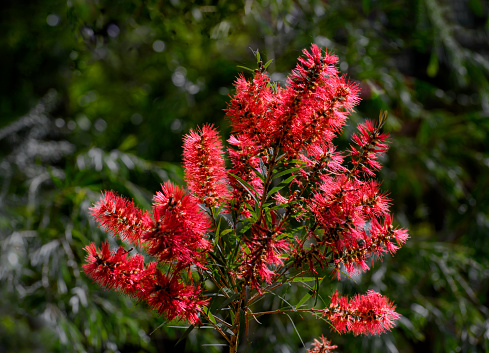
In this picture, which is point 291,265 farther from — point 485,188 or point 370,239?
point 485,188

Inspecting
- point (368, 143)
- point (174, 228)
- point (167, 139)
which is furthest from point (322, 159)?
point (167, 139)

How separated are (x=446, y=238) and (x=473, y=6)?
1.00 metres

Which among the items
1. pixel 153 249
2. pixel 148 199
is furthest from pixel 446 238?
pixel 153 249

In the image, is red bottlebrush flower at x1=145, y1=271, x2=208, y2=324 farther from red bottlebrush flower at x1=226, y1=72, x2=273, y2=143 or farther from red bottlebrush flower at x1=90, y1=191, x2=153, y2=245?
red bottlebrush flower at x1=226, y1=72, x2=273, y2=143

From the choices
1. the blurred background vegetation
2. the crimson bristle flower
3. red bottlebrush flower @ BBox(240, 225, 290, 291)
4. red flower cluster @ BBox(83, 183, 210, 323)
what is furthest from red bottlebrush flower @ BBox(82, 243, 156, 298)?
the blurred background vegetation

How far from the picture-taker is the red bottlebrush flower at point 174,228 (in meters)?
0.38

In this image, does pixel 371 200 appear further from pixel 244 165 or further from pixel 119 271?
pixel 119 271

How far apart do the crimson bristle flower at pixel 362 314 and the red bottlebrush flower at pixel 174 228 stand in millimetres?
170

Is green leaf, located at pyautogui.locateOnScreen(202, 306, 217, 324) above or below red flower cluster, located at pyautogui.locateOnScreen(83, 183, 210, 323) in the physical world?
below

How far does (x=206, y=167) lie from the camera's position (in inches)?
17.3

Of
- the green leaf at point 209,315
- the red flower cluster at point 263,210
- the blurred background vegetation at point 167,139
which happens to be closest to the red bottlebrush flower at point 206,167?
the red flower cluster at point 263,210

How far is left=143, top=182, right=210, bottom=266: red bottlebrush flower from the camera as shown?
1.23ft

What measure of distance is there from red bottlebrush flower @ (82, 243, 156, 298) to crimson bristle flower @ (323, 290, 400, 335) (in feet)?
0.67

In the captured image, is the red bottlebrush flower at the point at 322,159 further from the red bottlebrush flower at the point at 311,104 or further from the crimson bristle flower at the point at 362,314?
the crimson bristle flower at the point at 362,314
